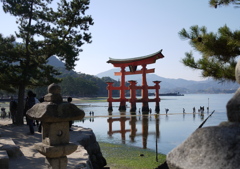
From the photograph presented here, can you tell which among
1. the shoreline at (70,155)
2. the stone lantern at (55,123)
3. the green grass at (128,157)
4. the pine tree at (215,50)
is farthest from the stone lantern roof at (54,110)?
the green grass at (128,157)

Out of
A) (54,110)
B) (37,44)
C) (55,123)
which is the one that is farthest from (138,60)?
(54,110)

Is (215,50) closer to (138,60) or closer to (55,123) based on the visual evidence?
(55,123)

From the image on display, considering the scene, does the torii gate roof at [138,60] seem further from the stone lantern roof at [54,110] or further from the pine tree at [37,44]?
the stone lantern roof at [54,110]

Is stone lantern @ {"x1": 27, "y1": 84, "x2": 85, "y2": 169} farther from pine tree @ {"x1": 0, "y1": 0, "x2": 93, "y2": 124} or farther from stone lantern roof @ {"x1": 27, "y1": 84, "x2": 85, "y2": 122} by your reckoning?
pine tree @ {"x1": 0, "y1": 0, "x2": 93, "y2": 124}

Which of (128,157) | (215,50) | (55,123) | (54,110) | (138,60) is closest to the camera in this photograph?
(54,110)

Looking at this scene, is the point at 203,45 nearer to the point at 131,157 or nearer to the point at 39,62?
the point at 131,157

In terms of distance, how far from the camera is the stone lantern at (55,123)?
12.6 ft

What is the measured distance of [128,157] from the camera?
10.7 meters

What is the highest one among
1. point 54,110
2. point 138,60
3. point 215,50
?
point 138,60

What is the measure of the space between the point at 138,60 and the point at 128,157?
77.6ft

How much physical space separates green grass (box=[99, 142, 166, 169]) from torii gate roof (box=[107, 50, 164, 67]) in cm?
1971

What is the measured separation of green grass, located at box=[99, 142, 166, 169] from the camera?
9547mm

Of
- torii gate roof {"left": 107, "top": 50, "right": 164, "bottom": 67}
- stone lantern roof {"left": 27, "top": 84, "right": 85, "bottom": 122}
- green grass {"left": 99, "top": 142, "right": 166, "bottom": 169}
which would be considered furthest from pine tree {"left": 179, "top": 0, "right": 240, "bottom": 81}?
torii gate roof {"left": 107, "top": 50, "right": 164, "bottom": 67}

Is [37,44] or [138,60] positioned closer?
[37,44]
